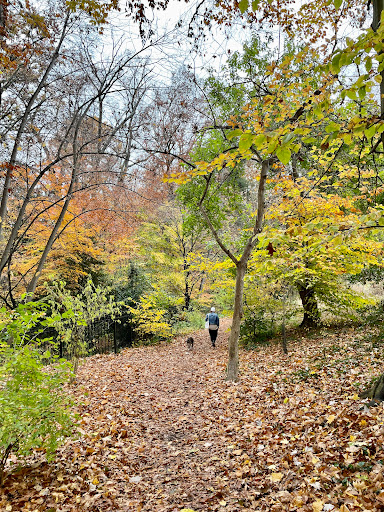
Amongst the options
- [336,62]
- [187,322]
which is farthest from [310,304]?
[336,62]

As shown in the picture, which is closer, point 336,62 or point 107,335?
point 336,62

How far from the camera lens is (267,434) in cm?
399

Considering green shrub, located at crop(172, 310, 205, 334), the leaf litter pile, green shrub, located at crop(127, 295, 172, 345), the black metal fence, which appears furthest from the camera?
green shrub, located at crop(172, 310, 205, 334)

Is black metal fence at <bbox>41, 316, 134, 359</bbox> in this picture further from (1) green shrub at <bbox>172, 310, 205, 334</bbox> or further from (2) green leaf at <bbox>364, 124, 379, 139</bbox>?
(2) green leaf at <bbox>364, 124, 379, 139</bbox>

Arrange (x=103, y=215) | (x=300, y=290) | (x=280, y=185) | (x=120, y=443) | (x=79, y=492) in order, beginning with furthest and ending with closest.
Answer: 1. (x=103, y=215)
2. (x=300, y=290)
3. (x=280, y=185)
4. (x=120, y=443)
5. (x=79, y=492)

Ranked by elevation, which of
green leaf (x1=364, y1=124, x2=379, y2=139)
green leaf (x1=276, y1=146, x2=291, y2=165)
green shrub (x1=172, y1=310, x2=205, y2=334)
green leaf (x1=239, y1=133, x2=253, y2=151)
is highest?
green leaf (x1=364, y1=124, x2=379, y2=139)

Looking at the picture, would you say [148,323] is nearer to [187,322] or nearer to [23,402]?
[187,322]

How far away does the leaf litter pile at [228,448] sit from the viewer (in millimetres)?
2813

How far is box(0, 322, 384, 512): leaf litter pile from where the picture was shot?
9.23 feet

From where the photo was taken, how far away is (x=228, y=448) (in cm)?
397

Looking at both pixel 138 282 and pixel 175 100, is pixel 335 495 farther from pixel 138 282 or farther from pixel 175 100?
pixel 138 282

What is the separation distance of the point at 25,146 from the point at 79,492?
18.4 feet

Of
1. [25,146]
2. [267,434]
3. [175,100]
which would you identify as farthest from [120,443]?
[175,100]

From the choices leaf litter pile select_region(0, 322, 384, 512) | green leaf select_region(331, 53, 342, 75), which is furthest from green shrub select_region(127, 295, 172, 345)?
green leaf select_region(331, 53, 342, 75)
